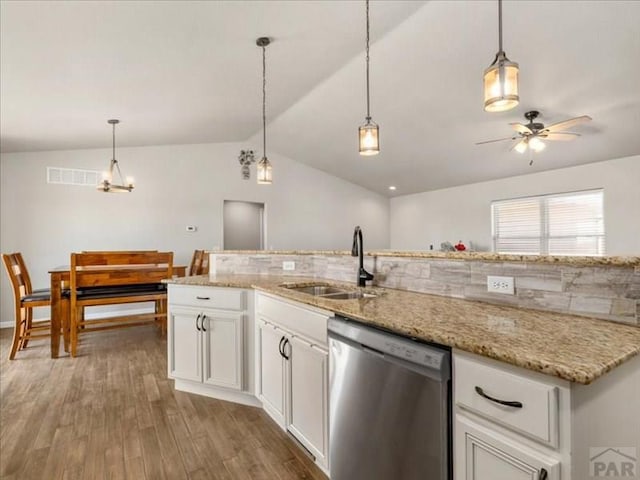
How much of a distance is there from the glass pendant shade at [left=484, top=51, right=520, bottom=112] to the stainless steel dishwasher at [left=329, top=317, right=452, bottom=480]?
3.42 feet

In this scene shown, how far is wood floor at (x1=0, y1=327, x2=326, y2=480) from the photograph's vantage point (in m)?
1.77

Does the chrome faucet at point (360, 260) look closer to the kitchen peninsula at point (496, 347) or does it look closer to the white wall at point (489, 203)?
the kitchen peninsula at point (496, 347)

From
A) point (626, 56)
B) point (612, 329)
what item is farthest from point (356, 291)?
point (626, 56)

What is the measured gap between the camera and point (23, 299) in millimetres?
3482

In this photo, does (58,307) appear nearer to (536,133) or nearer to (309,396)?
(309,396)

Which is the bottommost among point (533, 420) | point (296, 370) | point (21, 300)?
point (296, 370)

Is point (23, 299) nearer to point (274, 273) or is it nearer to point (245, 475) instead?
point (274, 273)

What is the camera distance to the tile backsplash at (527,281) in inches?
48.6

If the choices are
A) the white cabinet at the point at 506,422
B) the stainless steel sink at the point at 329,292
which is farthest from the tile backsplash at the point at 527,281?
the white cabinet at the point at 506,422

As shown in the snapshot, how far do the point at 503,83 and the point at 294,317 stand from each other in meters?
1.44

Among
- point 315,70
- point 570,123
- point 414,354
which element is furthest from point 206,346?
point 570,123

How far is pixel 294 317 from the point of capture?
1.86 metres

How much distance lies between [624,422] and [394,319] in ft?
2.25

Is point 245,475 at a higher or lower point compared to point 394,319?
lower
